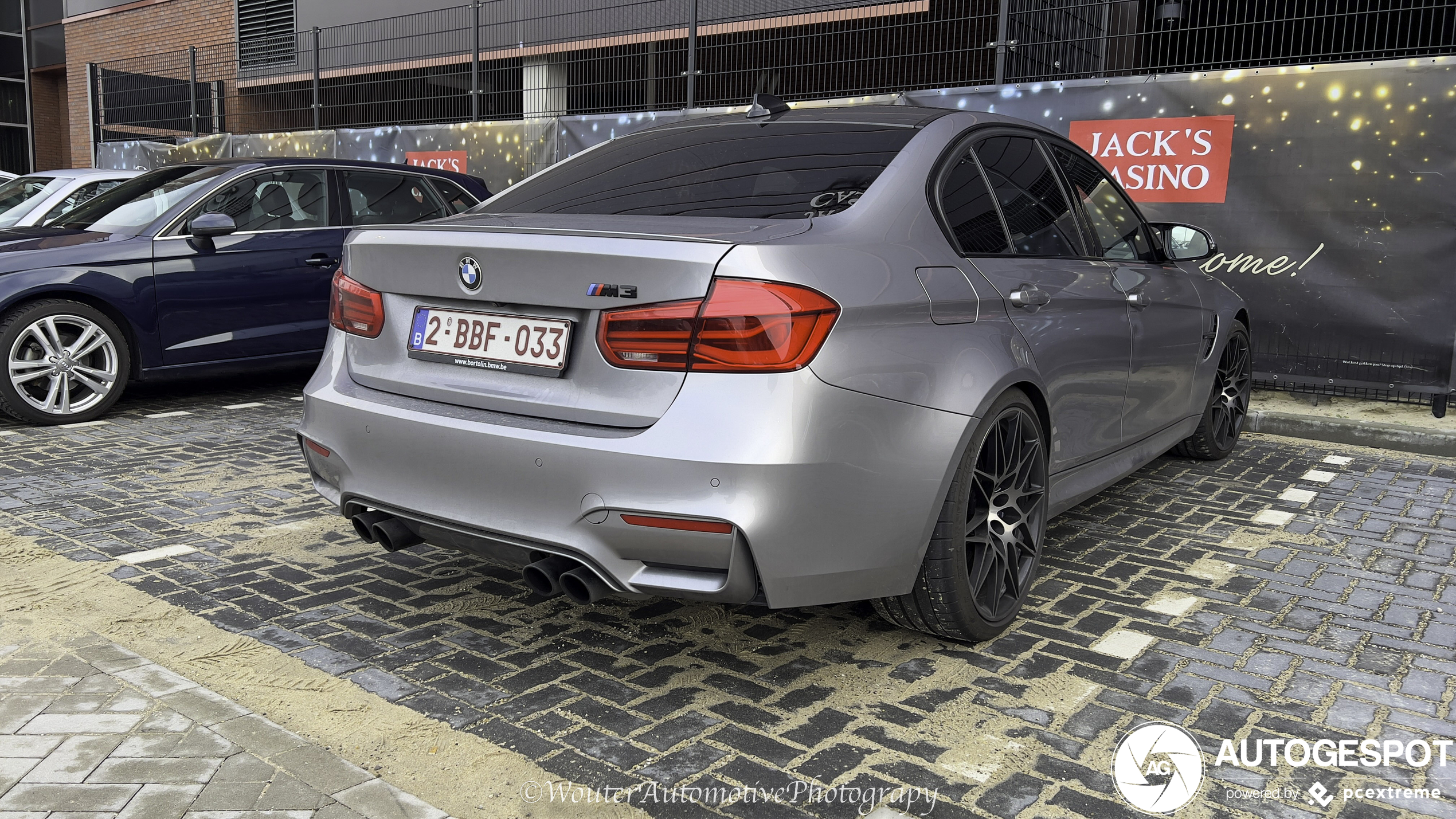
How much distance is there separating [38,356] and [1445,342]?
28.2 feet

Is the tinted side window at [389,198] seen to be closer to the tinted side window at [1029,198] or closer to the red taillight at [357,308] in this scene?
the red taillight at [357,308]

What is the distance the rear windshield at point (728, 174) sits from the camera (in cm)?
317

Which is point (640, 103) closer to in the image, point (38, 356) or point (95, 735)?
point (38, 356)

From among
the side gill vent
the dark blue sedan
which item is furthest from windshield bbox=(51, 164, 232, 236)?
the side gill vent

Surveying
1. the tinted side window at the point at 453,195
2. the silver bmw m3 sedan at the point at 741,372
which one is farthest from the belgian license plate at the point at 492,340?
the tinted side window at the point at 453,195

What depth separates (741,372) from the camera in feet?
8.63

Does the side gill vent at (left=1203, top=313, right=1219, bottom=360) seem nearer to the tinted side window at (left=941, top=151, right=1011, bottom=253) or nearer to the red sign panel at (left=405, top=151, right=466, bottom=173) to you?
the tinted side window at (left=941, top=151, right=1011, bottom=253)

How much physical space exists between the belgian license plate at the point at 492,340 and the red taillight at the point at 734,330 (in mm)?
246

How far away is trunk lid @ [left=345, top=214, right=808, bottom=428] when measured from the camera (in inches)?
106

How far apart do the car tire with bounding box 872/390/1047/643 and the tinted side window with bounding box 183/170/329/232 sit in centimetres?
569

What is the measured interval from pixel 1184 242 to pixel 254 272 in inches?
223

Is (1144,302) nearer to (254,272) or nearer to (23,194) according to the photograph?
(254,272)

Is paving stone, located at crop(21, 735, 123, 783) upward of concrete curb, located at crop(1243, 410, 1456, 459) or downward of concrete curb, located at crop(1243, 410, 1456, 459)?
downward

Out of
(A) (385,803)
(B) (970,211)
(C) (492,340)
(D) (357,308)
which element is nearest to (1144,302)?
(B) (970,211)
